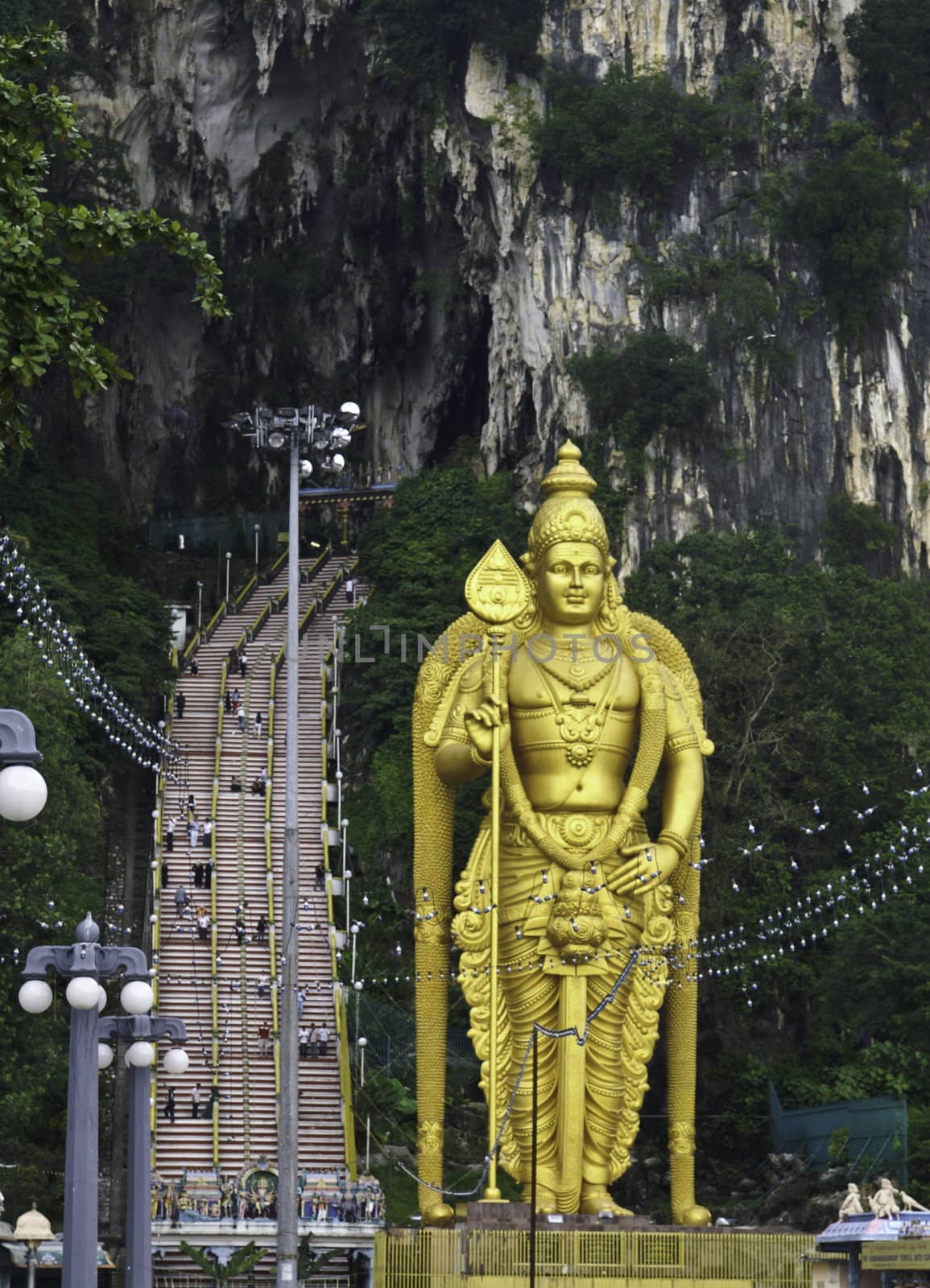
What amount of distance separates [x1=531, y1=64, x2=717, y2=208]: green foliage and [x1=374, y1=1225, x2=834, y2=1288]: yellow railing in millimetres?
21691

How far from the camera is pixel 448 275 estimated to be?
146 ft

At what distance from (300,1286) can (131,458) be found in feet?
81.2

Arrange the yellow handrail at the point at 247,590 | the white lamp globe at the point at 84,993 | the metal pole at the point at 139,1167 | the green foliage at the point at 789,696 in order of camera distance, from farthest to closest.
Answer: the yellow handrail at the point at 247,590 → the green foliage at the point at 789,696 → the metal pole at the point at 139,1167 → the white lamp globe at the point at 84,993

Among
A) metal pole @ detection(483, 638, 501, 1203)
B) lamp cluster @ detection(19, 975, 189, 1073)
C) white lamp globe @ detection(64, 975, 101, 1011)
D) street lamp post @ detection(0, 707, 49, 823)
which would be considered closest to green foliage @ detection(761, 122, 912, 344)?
metal pole @ detection(483, 638, 501, 1203)

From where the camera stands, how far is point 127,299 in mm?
45469

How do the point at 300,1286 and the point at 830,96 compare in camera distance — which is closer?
the point at 300,1286

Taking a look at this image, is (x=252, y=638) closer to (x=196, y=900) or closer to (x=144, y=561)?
(x=144, y=561)

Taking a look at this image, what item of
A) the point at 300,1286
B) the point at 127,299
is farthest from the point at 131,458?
the point at 300,1286

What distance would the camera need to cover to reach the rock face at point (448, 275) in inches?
1528

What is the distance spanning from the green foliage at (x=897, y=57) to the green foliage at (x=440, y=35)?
5060mm

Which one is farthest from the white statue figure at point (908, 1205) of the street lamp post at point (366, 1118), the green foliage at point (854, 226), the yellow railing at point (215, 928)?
the green foliage at point (854, 226)

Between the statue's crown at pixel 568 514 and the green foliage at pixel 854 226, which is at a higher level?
the green foliage at pixel 854 226

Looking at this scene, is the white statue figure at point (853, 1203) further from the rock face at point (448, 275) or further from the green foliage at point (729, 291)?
the green foliage at point (729, 291)

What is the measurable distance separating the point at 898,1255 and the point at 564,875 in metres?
4.63
